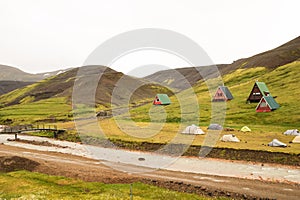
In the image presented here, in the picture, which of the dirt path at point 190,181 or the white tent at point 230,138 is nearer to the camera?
the dirt path at point 190,181

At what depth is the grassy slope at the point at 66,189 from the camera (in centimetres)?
3192

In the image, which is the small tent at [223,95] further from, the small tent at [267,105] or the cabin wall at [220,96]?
the small tent at [267,105]

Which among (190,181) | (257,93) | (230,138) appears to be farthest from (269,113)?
(190,181)

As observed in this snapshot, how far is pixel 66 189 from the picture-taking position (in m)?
36.6

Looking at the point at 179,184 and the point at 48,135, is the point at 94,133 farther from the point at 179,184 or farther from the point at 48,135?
the point at 179,184

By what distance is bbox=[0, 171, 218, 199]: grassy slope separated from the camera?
31922 millimetres

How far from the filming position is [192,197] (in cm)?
3462

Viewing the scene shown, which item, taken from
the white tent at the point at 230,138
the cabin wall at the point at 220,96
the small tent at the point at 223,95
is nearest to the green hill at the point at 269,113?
the small tent at the point at 223,95

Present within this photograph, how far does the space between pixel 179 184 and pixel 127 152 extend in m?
31.4

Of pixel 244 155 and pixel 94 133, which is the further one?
pixel 94 133

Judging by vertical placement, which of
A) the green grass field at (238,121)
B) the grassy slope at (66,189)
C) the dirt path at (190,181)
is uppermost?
the green grass field at (238,121)

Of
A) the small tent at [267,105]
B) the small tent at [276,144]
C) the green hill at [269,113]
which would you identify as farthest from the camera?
the small tent at [267,105]

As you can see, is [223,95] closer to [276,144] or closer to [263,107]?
[263,107]

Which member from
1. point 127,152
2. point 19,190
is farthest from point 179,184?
point 127,152
